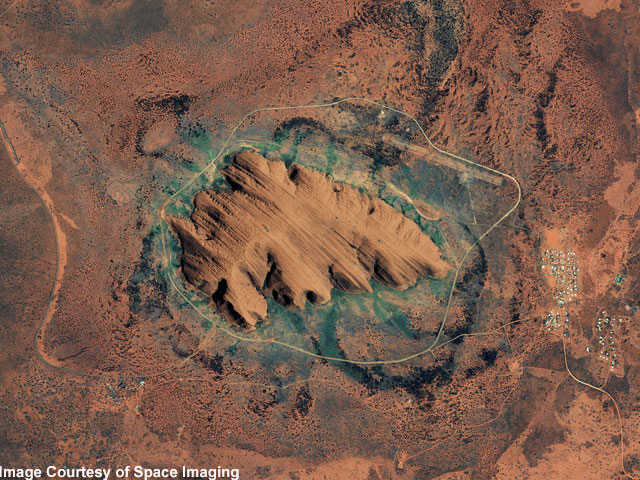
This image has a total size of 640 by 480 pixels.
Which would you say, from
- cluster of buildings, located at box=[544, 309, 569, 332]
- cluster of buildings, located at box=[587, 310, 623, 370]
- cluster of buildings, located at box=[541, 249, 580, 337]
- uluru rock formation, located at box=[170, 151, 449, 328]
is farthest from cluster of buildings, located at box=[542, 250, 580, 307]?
uluru rock formation, located at box=[170, 151, 449, 328]

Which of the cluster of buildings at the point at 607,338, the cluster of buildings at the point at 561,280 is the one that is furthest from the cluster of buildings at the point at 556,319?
the cluster of buildings at the point at 607,338

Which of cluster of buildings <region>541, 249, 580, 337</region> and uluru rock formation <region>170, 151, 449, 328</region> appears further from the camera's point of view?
cluster of buildings <region>541, 249, 580, 337</region>

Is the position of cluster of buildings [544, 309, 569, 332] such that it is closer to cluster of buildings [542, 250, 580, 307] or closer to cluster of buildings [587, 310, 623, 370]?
cluster of buildings [542, 250, 580, 307]

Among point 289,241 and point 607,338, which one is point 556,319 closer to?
point 607,338

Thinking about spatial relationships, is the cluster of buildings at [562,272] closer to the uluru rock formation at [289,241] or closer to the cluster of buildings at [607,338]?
the cluster of buildings at [607,338]

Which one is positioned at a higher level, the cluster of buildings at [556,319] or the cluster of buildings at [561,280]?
the cluster of buildings at [561,280]

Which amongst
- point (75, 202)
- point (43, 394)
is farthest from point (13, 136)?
point (43, 394)

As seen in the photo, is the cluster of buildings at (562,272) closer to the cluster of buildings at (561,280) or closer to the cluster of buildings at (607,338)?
the cluster of buildings at (561,280)

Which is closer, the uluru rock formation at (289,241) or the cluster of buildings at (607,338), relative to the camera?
the uluru rock formation at (289,241)
